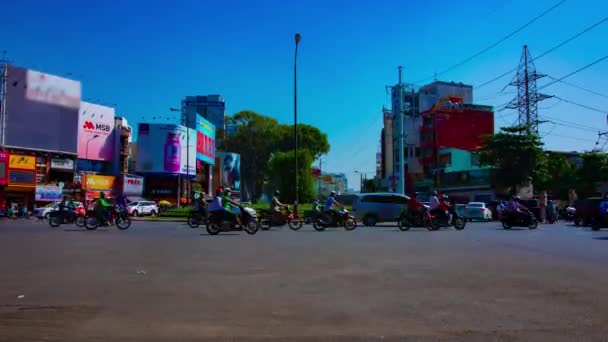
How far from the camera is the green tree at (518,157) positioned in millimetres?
44938

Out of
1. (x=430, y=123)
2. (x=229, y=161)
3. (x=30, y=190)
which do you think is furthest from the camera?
(x=229, y=161)

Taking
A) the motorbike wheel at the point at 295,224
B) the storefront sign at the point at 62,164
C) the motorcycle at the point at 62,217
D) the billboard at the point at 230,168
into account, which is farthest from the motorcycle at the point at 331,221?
the billboard at the point at 230,168

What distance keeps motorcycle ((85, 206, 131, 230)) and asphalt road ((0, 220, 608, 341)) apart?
9842 mm

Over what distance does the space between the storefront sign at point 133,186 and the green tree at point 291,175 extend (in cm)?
1733

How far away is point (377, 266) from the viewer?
923 cm

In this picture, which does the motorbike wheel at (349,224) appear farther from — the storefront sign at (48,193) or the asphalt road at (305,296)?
the storefront sign at (48,193)

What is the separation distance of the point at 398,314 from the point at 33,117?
5478 cm

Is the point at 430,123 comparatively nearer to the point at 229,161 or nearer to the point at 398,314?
the point at 229,161

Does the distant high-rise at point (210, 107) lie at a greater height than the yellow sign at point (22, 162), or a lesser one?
greater

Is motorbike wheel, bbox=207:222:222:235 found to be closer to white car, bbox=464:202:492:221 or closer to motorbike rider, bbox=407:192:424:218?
motorbike rider, bbox=407:192:424:218

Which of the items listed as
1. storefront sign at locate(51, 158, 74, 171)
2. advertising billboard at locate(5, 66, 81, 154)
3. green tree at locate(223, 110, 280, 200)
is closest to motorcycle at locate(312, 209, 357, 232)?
advertising billboard at locate(5, 66, 81, 154)

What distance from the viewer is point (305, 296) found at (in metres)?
6.57

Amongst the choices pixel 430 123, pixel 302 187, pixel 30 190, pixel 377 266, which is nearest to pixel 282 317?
pixel 377 266

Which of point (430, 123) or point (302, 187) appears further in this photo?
point (430, 123)
